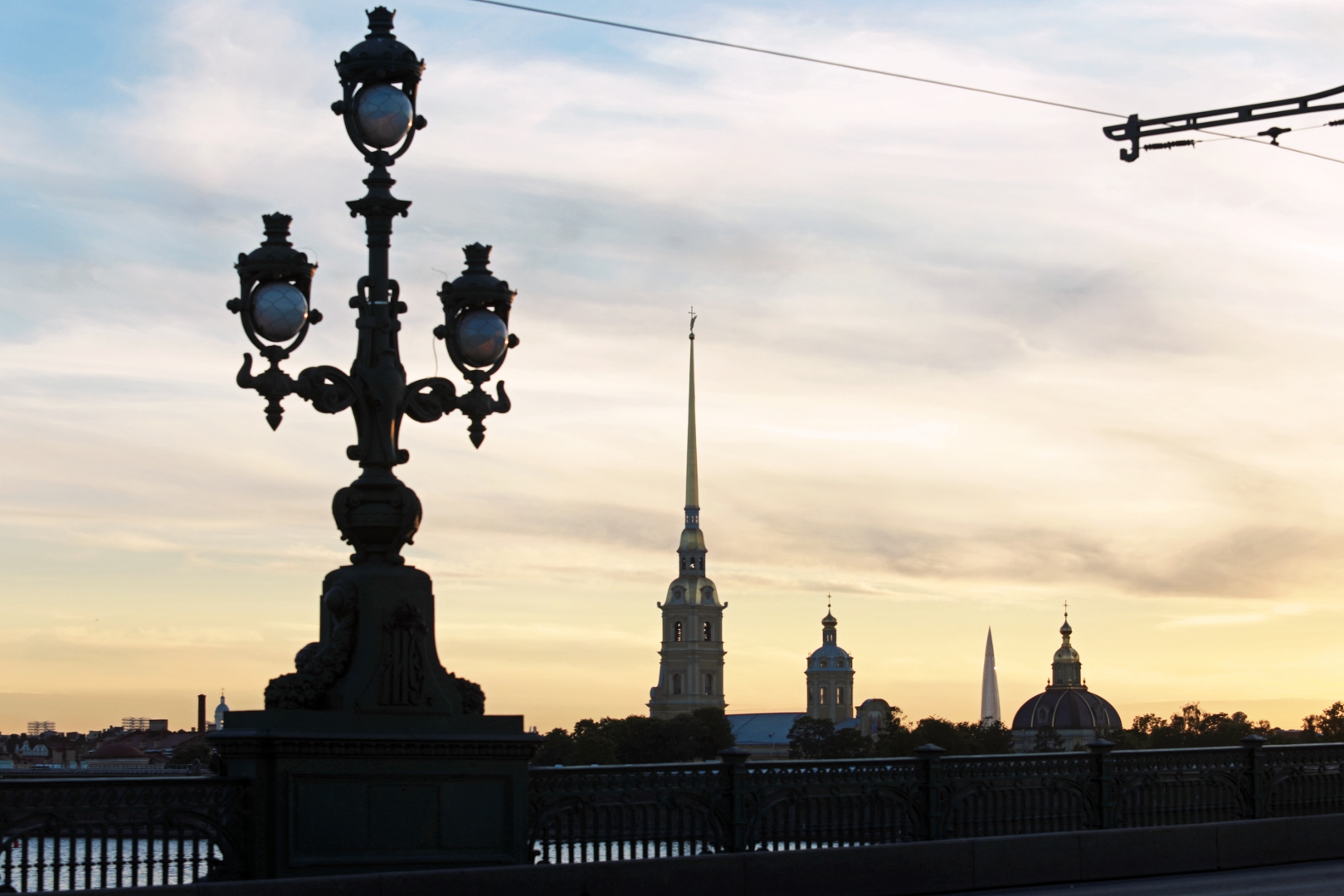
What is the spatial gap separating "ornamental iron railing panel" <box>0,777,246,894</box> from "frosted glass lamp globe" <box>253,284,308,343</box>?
300cm

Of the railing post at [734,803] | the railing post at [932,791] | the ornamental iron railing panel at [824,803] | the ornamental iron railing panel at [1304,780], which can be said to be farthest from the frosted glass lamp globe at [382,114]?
the ornamental iron railing panel at [1304,780]

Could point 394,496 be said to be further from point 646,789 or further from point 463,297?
point 646,789

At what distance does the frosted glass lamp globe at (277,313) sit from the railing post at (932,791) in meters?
7.14

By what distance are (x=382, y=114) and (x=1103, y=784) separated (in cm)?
975

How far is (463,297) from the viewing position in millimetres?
14227

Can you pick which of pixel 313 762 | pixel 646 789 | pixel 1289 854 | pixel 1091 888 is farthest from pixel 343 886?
pixel 1289 854

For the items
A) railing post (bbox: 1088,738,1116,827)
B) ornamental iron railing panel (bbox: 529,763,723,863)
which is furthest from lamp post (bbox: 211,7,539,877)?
railing post (bbox: 1088,738,1116,827)

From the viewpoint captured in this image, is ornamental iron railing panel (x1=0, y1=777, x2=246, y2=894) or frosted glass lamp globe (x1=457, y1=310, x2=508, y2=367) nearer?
ornamental iron railing panel (x1=0, y1=777, x2=246, y2=894)

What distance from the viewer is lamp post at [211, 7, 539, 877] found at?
13.0m

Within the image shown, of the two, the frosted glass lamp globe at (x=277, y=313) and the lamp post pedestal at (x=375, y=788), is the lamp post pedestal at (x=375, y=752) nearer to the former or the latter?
the lamp post pedestal at (x=375, y=788)

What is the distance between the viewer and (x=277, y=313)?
13.3 meters

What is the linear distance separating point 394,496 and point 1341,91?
438 inches

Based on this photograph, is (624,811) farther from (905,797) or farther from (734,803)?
(905,797)

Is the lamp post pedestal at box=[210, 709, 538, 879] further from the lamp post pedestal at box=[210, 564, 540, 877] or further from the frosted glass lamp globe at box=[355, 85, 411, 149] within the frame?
the frosted glass lamp globe at box=[355, 85, 411, 149]
